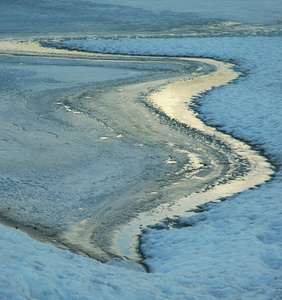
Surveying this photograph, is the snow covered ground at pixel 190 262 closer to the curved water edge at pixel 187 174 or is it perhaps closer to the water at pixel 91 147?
the curved water edge at pixel 187 174

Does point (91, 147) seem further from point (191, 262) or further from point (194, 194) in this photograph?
point (191, 262)

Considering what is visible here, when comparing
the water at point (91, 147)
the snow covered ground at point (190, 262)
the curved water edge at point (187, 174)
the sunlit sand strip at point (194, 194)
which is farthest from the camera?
the water at point (91, 147)

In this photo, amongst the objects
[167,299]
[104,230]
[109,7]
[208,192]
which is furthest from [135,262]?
[109,7]

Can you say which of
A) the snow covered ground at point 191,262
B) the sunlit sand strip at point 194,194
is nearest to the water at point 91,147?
the sunlit sand strip at point 194,194

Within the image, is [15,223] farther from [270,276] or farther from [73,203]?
[270,276]

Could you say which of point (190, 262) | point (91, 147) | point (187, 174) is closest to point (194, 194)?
point (187, 174)

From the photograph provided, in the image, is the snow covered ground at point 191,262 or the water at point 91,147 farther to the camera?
the water at point 91,147

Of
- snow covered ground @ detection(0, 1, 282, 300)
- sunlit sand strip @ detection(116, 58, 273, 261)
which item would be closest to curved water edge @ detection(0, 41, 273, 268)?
sunlit sand strip @ detection(116, 58, 273, 261)

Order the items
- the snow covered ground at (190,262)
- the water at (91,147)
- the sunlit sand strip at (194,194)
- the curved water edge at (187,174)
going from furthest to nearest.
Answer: the water at (91,147) < the sunlit sand strip at (194,194) < the curved water edge at (187,174) < the snow covered ground at (190,262)

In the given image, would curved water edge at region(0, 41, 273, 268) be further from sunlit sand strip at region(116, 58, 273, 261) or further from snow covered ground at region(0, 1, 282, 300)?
snow covered ground at region(0, 1, 282, 300)
